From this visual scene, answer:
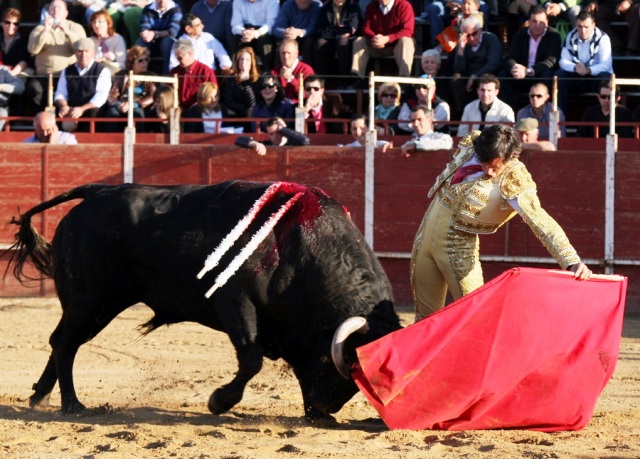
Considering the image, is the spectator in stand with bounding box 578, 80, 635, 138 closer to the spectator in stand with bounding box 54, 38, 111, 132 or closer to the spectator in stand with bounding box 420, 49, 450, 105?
the spectator in stand with bounding box 420, 49, 450, 105

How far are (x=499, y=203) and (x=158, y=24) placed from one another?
7418 millimetres

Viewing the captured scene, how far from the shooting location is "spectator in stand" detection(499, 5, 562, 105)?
1043cm

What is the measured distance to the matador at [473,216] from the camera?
493cm

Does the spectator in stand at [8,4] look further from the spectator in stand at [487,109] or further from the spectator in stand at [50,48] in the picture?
the spectator in stand at [487,109]

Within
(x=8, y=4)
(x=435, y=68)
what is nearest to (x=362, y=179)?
(x=435, y=68)

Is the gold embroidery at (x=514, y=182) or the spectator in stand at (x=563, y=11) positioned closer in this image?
the gold embroidery at (x=514, y=182)

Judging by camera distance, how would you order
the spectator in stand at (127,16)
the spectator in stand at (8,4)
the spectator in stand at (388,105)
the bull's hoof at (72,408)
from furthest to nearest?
the spectator in stand at (8,4) → the spectator in stand at (127,16) → the spectator in stand at (388,105) → the bull's hoof at (72,408)

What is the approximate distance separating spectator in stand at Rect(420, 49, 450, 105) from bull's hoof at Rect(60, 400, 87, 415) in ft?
19.2

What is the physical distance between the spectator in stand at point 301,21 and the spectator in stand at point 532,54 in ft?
6.18

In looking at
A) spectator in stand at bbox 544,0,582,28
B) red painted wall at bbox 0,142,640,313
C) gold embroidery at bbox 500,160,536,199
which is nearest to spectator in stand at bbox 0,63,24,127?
red painted wall at bbox 0,142,640,313

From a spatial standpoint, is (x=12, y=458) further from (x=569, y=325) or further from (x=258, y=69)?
(x=258, y=69)

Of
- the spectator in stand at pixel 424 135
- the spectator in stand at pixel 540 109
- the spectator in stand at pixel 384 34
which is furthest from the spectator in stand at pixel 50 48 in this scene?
the spectator in stand at pixel 540 109

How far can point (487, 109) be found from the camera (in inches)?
392

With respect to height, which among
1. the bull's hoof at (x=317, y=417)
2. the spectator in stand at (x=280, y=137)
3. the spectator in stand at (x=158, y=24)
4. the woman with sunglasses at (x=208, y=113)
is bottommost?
the bull's hoof at (x=317, y=417)
